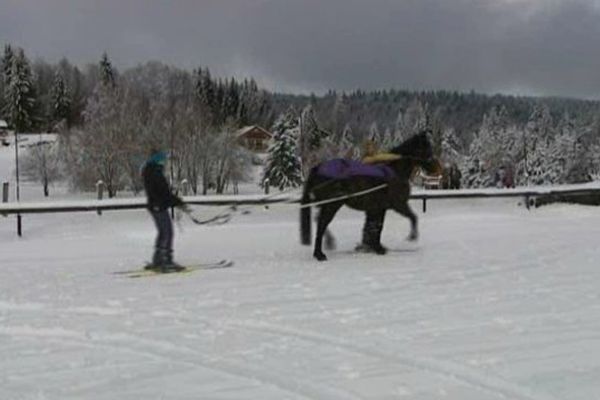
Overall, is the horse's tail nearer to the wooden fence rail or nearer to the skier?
the wooden fence rail

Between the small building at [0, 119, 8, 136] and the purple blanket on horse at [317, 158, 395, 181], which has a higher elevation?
the small building at [0, 119, 8, 136]

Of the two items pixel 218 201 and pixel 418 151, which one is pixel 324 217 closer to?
pixel 418 151

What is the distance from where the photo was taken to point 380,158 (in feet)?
40.2

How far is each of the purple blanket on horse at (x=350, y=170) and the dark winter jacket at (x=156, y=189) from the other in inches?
91.6

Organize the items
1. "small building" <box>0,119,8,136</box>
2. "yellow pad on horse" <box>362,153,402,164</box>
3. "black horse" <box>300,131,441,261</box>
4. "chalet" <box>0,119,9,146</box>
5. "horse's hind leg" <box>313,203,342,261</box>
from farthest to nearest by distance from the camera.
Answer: "small building" <box>0,119,8,136</box> < "chalet" <box>0,119,9,146</box> < "yellow pad on horse" <box>362,153,402,164</box> < "black horse" <box>300,131,441,261</box> < "horse's hind leg" <box>313,203,342,261</box>

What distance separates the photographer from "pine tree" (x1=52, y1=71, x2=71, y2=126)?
90688 mm

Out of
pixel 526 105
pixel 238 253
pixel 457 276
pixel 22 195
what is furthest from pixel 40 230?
pixel 526 105

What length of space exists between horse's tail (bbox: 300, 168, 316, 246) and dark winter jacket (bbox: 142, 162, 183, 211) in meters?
1.95

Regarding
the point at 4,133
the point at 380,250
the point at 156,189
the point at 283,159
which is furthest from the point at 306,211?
the point at 4,133

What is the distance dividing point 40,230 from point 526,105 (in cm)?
18490

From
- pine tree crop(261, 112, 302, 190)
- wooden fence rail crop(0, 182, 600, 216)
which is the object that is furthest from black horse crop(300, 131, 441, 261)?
pine tree crop(261, 112, 302, 190)

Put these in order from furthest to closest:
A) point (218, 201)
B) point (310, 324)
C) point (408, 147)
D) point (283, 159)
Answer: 1. point (283, 159)
2. point (218, 201)
3. point (408, 147)
4. point (310, 324)

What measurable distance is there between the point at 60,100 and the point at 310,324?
9007 cm

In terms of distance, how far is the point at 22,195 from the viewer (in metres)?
55.9
